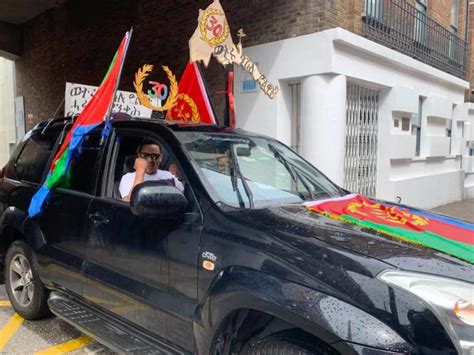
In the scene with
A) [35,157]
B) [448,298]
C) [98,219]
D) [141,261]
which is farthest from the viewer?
[35,157]

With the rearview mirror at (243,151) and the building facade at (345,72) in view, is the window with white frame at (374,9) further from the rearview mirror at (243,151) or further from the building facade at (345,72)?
the rearview mirror at (243,151)

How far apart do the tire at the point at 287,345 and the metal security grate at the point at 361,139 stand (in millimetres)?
6387

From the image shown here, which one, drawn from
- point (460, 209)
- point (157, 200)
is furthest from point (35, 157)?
point (460, 209)

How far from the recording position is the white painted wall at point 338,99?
7.30 metres

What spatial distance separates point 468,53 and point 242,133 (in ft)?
42.3

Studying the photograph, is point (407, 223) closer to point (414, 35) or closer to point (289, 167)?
point (289, 167)

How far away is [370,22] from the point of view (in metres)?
8.57

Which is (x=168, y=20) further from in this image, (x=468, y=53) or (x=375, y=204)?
(x=468, y=53)

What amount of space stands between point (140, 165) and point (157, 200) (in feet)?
2.69

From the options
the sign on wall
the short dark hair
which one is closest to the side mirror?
the short dark hair

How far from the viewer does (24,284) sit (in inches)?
166

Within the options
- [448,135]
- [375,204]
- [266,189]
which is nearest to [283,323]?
[266,189]

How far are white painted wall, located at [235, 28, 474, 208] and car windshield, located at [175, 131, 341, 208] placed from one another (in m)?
3.72

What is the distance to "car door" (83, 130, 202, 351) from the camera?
2600mm
